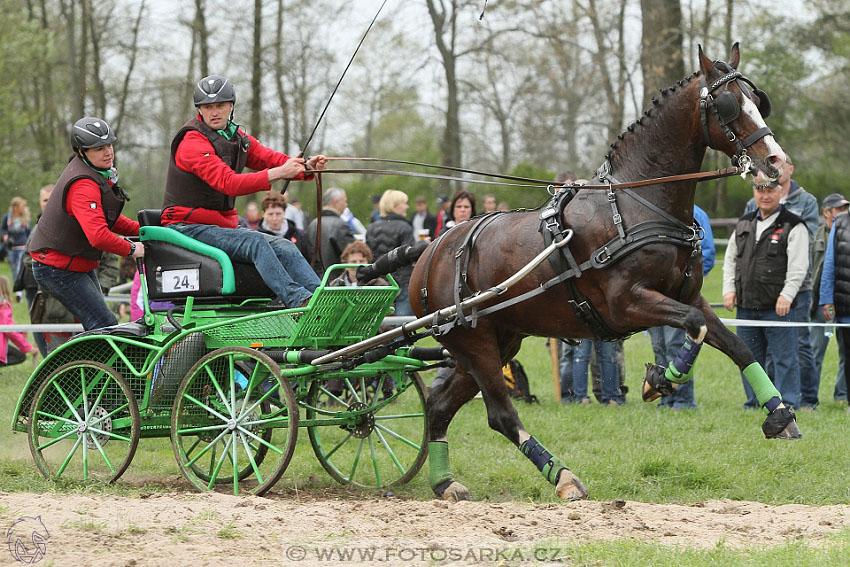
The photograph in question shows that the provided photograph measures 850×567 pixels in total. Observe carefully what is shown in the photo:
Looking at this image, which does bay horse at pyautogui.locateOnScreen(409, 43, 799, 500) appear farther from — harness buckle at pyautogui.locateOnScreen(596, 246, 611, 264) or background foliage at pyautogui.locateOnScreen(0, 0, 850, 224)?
background foliage at pyautogui.locateOnScreen(0, 0, 850, 224)

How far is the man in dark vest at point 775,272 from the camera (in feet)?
29.8

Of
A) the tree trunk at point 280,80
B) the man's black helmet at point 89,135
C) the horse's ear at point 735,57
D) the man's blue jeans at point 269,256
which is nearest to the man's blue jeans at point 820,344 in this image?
the horse's ear at point 735,57

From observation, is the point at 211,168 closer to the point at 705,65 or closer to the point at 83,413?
the point at 83,413

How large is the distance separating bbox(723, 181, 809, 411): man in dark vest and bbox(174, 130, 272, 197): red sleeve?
4.98 meters

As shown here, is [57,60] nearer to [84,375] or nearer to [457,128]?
[457,128]

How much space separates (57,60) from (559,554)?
2893 cm

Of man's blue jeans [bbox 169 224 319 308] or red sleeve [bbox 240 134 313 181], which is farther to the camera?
red sleeve [bbox 240 134 313 181]

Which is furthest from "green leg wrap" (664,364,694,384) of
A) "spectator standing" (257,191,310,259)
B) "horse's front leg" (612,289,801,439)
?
"spectator standing" (257,191,310,259)

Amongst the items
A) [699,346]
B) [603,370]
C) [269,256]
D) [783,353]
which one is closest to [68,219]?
[269,256]

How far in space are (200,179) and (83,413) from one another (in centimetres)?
177

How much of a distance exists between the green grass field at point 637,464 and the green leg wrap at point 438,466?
16 cm

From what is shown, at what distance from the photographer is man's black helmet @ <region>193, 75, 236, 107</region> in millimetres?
6410

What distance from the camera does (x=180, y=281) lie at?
6.52m

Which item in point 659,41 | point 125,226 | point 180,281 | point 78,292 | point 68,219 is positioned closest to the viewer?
point 180,281
